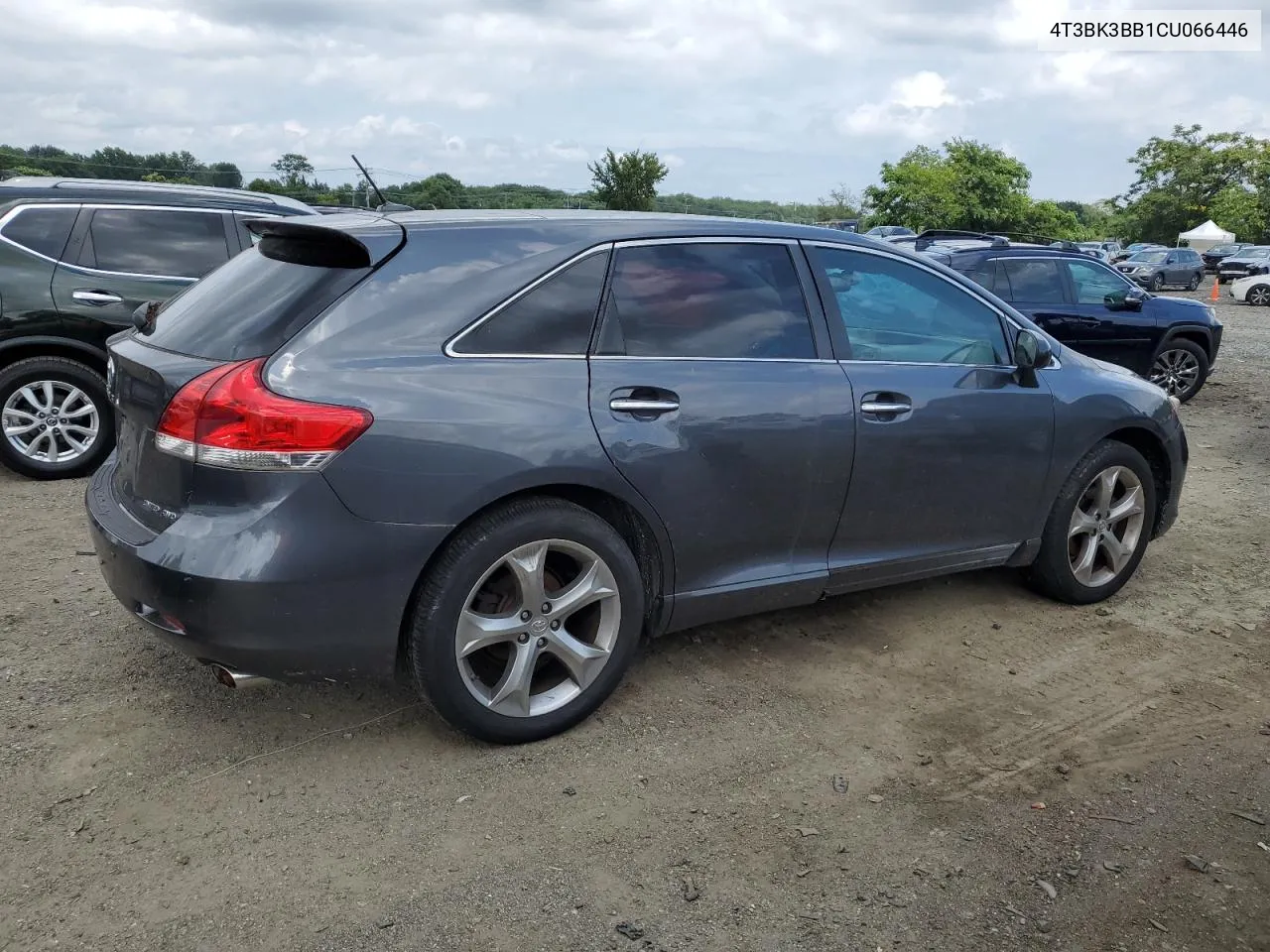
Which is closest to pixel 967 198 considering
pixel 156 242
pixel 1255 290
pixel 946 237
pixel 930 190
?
pixel 930 190

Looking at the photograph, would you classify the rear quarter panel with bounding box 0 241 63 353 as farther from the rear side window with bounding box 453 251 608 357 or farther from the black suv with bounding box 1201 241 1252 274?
the black suv with bounding box 1201 241 1252 274

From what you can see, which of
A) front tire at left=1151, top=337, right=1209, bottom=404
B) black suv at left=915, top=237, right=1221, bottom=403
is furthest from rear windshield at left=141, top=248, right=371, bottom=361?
front tire at left=1151, top=337, right=1209, bottom=404

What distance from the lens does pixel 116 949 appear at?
2.47m

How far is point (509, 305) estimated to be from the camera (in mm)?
3295

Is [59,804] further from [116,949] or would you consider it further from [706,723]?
[706,723]

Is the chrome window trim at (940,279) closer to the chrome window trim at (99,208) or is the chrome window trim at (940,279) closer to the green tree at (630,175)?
the chrome window trim at (99,208)

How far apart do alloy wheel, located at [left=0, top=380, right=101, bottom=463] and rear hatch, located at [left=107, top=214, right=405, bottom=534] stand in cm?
359

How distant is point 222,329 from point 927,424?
8.33ft

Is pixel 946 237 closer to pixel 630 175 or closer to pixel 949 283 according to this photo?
pixel 949 283

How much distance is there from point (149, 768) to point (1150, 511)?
4369 millimetres

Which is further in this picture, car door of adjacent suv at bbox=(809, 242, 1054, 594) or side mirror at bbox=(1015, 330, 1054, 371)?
side mirror at bbox=(1015, 330, 1054, 371)

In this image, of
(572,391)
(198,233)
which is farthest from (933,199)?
(572,391)

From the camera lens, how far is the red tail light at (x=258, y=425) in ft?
9.54

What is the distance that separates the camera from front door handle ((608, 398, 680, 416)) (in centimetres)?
338
